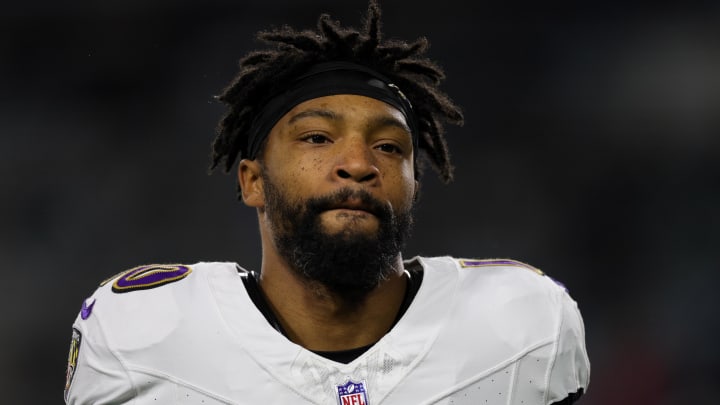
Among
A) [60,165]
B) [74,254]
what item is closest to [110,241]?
[74,254]

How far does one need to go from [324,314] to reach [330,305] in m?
0.02

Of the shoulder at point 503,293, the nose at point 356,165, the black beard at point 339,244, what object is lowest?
the shoulder at point 503,293

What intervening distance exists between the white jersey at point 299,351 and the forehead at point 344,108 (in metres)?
0.36

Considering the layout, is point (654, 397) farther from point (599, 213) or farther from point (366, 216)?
point (366, 216)

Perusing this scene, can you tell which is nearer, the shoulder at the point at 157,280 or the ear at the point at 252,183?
the shoulder at the point at 157,280

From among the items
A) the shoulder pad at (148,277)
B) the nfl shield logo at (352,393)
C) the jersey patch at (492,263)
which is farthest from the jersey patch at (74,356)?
A: the jersey patch at (492,263)

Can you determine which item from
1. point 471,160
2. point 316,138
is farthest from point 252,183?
point 471,160

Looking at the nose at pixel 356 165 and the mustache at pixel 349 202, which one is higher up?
the nose at pixel 356 165

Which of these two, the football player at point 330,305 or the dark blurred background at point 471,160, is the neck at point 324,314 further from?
the dark blurred background at point 471,160

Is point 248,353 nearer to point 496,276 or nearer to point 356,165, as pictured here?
point 356,165

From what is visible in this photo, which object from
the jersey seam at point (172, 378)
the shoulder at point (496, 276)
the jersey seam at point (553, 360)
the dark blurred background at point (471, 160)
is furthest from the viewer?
the dark blurred background at point (471, 160)

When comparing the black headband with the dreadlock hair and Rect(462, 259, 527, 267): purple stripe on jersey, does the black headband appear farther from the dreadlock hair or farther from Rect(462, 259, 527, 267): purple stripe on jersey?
Rect(462, 259, 527, 267): purple stripe on jersey

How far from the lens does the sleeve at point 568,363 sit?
5.70ft

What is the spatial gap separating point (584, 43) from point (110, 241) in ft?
7.60
